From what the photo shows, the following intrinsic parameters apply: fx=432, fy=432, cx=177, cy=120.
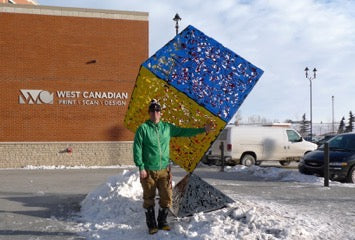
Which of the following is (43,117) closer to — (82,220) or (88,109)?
(88,109)

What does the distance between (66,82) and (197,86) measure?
16.3m

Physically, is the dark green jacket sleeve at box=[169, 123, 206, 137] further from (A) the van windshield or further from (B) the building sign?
(B) the building sign

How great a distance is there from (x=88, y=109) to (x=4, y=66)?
183 inches

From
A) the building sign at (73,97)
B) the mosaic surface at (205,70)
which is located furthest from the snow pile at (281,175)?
the building sign at (73,97)

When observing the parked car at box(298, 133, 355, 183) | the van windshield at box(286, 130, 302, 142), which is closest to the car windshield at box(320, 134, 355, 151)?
the parked car at box(298, 133, 355, 183)

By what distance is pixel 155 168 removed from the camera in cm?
629

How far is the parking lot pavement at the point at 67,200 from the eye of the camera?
690 cm

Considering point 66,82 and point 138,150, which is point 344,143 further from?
point 66,82

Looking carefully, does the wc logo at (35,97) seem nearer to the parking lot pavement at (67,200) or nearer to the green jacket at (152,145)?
the parking lot pavement at (67,200)

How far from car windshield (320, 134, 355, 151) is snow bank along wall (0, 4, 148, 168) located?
11288 mm

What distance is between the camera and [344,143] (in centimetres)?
1407

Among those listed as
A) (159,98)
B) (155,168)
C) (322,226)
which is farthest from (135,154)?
(322,226)

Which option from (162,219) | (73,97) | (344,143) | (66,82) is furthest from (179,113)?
(66,82)

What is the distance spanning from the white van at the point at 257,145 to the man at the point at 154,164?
546 inches
